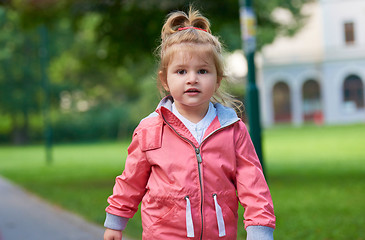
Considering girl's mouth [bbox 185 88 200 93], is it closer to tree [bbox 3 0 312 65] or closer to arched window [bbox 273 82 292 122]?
tree [bbox 3 0 312 65]

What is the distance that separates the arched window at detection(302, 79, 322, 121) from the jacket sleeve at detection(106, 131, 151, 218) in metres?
46.8

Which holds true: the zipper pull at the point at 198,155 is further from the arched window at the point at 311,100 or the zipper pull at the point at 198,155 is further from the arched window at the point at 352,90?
the arched window at the point at 311,100

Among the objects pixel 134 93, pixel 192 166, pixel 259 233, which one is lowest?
pixel 259 233

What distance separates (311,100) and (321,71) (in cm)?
265

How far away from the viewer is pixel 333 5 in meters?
46.1

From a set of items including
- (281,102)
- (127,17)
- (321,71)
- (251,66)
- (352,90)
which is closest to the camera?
(251,66)

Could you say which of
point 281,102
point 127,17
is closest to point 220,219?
point 127,17

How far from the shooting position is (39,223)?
26.0 ft

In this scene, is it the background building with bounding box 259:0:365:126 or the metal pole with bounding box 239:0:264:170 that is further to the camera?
the background building with bounding box 259:0:365:126

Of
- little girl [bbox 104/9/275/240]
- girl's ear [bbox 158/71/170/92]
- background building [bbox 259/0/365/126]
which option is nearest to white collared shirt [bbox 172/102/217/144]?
little girl [bbox 104/9/275/240]

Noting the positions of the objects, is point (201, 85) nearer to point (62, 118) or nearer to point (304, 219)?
point (304, 219)

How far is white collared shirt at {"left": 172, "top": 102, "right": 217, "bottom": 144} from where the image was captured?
8.69 feet

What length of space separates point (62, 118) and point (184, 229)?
146 feet

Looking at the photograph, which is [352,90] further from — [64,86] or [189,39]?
[189,39]
